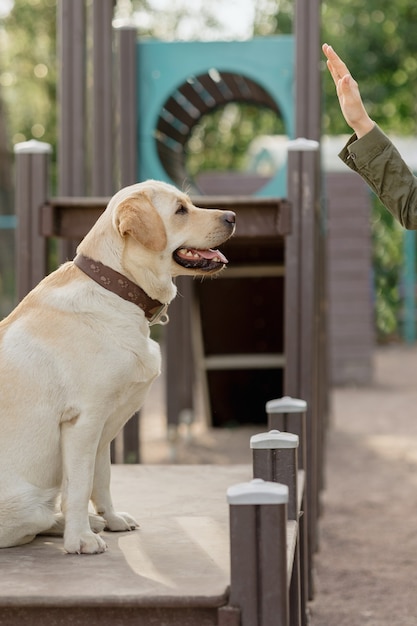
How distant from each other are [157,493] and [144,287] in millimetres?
1029

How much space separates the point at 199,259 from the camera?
3.27m

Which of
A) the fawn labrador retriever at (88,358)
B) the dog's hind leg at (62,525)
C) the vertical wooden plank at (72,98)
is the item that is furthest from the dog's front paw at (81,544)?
the vertical wooden plank at (72,98)

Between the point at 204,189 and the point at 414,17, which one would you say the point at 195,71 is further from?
the point at 414,17

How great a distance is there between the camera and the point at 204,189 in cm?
1146

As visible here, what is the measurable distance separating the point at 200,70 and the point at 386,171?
129 inches

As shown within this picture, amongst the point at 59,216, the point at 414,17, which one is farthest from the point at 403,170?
the point at 414,17

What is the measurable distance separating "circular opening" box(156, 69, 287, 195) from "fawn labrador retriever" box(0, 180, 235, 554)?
123 cm

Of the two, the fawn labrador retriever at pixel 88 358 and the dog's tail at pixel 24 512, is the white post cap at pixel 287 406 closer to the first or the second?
the fawn labrador retriever at pixel 88 358

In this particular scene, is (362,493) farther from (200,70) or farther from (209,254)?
(209,254)

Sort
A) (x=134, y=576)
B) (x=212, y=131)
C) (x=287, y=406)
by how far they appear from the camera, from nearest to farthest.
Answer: (x=134, y=576) → (x=287, y=406) → (x=212, y=131)

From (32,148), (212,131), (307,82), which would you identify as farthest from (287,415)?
(212,131)

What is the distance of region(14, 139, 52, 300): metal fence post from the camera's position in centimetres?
496

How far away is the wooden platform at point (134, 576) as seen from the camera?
2518 millimetres

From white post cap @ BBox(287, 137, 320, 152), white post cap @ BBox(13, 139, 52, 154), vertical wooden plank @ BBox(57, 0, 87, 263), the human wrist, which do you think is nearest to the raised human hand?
the human wrist
